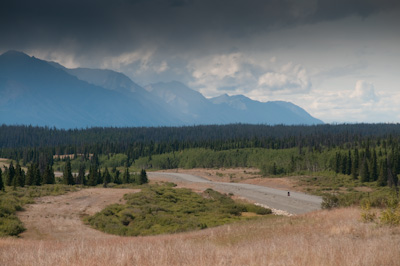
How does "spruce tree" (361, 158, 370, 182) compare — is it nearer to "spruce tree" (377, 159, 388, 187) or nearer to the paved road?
"spruce tree" (377, 159, 388, 187)

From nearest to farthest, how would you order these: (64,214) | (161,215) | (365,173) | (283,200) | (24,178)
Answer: (161,215), (64,214), (283,200), (24,178), (365,173)

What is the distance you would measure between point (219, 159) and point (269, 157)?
25361 millimetres

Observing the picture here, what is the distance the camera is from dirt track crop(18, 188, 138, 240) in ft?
98.9

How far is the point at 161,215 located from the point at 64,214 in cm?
1098

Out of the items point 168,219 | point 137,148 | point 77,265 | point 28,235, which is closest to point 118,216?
point 168,219

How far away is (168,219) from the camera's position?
3659 cm

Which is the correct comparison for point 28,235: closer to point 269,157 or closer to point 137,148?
point 269,157

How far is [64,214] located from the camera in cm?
4003

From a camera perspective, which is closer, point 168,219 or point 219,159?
point 168,219

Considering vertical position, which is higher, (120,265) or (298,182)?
(120,265)

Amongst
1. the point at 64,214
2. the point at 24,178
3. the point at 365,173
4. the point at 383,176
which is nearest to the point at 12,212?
the point at 64,214

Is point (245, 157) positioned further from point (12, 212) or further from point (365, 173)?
point (12, 212)

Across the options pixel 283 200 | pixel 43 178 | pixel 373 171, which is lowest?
pixel 283 200

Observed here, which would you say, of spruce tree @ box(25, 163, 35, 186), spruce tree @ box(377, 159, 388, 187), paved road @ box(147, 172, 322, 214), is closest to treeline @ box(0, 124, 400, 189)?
spruce tree @ box(377, 159, 388, 187)
